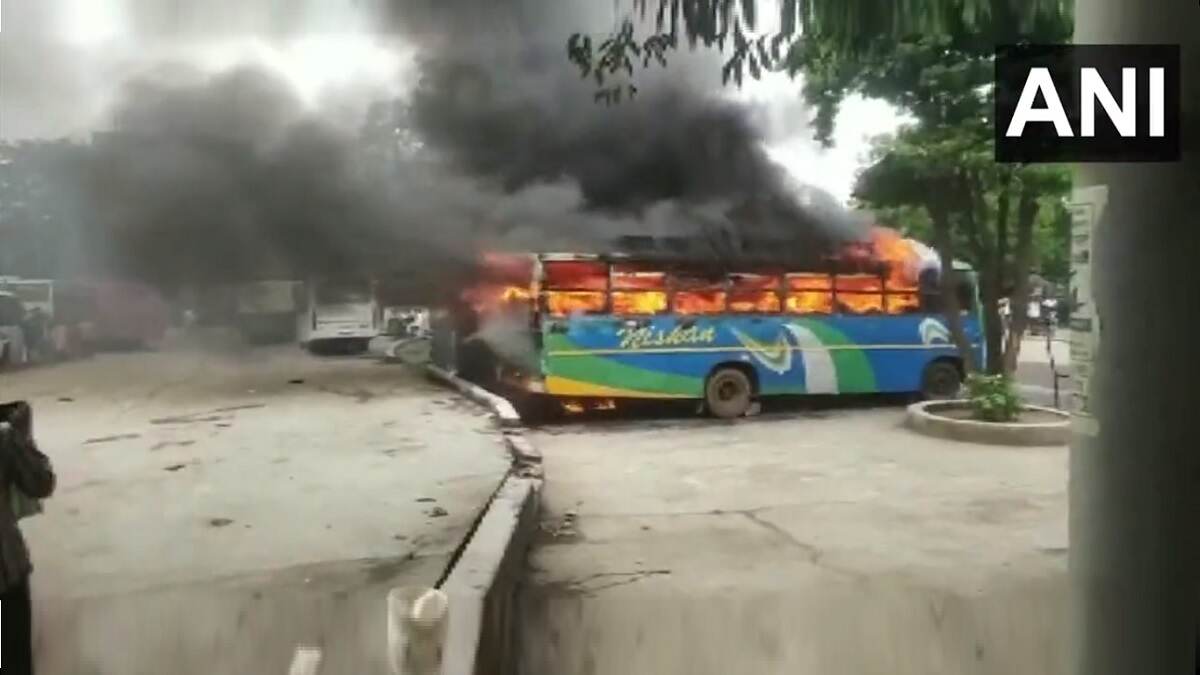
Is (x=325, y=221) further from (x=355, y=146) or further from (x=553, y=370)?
(x=553, y=370)

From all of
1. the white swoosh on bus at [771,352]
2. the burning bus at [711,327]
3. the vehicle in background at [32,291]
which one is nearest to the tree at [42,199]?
the vehicle in background at [32,291]

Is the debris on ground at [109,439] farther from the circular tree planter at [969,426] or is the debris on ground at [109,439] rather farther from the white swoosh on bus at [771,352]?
the circular tree planter at [969,426]

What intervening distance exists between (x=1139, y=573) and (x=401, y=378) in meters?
1.16

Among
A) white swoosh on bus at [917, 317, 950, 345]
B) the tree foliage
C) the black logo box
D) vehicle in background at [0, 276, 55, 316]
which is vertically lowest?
white swoosh on bus at [917, 317, 950, 345]

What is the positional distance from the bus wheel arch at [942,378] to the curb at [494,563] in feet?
2.05

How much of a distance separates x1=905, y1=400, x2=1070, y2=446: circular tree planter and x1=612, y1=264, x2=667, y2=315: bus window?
0.45m

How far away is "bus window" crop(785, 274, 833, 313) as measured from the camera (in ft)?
4.91

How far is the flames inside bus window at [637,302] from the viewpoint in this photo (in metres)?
1.47

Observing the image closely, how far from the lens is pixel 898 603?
1.48m

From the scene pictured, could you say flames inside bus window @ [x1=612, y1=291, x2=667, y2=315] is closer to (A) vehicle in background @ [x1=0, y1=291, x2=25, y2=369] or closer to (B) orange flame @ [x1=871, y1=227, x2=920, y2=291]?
(B) orange flame @ [x1=871, y1=227, x2=920, y2=291]

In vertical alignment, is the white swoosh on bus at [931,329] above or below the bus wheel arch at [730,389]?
above

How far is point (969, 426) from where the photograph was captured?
1537 millimetres

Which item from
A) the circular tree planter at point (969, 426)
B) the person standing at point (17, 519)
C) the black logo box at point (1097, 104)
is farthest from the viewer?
the circular tree planter at point (969, 426)

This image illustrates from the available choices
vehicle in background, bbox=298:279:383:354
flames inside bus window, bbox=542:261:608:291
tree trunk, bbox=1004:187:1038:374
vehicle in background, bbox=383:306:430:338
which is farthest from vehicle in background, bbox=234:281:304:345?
tree trunk, bbox=1004:187:1038:374
